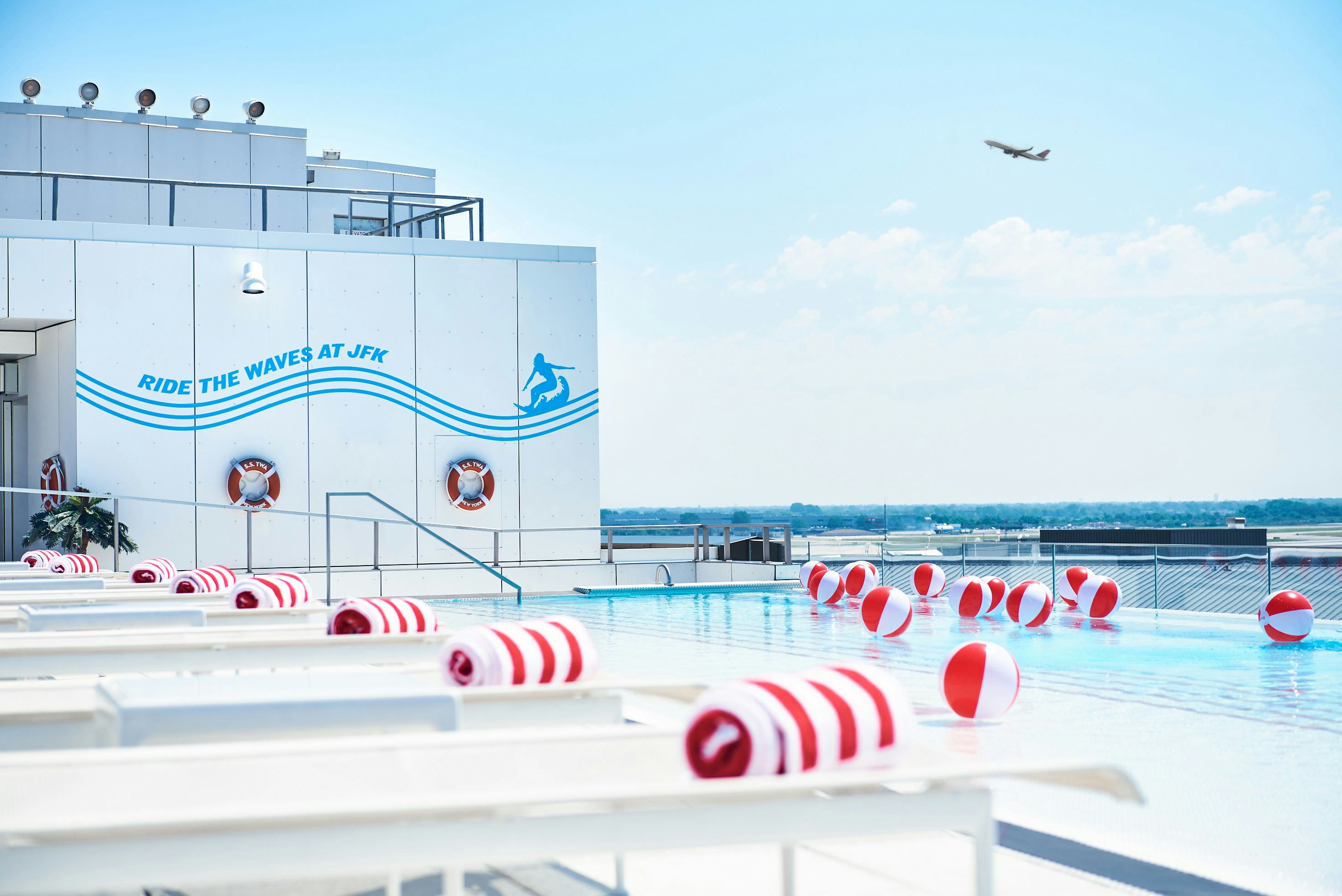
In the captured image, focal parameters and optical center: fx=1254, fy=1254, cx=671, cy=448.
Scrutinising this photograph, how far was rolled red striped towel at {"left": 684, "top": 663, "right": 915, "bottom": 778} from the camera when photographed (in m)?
2.11

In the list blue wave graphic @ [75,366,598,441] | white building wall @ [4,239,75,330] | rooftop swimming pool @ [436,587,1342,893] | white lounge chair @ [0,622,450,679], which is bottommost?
rooftop swimming pool @ [436,587,1342,893]

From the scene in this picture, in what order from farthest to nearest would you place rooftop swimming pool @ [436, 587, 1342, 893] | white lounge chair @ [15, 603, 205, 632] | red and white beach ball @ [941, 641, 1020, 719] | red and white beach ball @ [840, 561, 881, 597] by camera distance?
red and white beach ball @ [840, 561, 881, 597]
red and white beach ball @ [941, 641, 1020, 719]
white lounge chair @ [15, 603, 205, 632]
rooftop swimming pool @ [436, 587, 1342, 893]

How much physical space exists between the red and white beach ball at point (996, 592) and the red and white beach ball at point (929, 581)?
1717mm

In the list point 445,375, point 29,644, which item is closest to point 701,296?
point 445,375

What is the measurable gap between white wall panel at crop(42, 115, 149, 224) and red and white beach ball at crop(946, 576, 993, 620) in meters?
11.0

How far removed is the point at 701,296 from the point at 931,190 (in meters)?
13.8

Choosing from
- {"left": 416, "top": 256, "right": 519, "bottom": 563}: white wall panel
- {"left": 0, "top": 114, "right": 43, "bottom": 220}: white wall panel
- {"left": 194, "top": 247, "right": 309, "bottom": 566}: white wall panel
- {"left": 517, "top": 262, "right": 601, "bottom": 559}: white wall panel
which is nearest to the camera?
{"left": 194, "top": 247, "right": 309, "bottom": 566}: white wall panel

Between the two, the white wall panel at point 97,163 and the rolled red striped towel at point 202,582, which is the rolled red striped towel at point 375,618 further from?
the white wall panel at point 97,163

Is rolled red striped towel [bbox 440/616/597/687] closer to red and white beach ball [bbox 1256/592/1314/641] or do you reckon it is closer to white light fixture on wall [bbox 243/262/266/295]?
red and white beach ball [bbox 1256/592/1314/641]

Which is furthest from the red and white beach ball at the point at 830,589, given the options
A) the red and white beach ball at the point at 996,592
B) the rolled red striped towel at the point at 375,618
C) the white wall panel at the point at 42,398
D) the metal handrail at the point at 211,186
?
the white wall panel at the point at 42,398

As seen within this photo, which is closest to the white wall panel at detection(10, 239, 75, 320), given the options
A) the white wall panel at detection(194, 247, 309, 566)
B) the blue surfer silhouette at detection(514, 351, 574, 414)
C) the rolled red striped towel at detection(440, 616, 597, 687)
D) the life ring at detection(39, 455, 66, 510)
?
the white wall panel at detection(194, 247, 309, 566)

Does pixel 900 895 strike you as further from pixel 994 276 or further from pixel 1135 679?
pixel 994 276

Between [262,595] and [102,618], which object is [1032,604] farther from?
[102,618]

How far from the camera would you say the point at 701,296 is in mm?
45438
